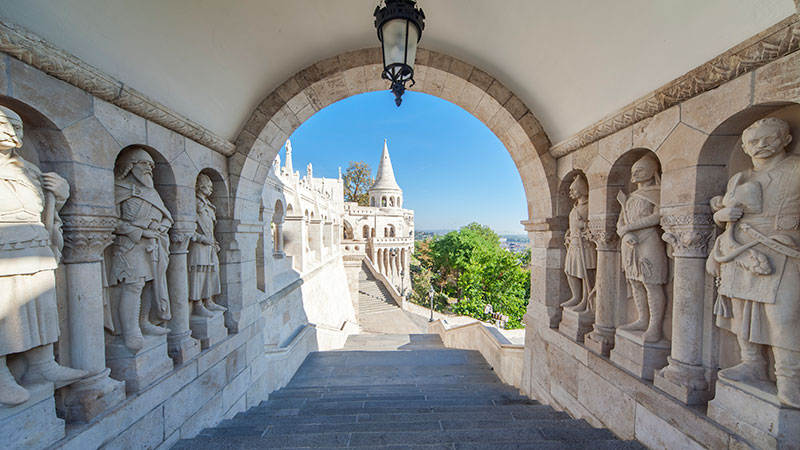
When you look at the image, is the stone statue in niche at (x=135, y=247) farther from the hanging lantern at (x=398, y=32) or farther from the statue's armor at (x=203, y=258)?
the hanging lantern at (x=398, y=32)

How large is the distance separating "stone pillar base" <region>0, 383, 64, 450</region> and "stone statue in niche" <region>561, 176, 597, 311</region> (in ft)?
15.7

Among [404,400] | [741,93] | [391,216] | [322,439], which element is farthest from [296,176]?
[391,216]

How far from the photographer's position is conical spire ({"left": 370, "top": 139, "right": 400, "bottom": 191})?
1380 inches

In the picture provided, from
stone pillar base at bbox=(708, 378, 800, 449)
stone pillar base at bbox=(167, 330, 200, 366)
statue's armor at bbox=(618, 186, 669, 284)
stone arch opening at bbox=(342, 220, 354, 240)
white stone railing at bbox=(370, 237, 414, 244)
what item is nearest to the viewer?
stone pillar base at bbox=(708, 378, 800, 449)

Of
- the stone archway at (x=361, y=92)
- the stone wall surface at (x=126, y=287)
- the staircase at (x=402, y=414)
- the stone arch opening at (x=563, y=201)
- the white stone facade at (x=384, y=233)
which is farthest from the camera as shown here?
the white stone facade at (x=384, y=233)

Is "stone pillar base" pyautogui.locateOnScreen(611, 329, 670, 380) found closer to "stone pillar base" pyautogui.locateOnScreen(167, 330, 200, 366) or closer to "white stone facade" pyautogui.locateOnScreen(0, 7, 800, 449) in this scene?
"white stone facade" pyautogui.locateOnScreen(0, 7, 800, 449)

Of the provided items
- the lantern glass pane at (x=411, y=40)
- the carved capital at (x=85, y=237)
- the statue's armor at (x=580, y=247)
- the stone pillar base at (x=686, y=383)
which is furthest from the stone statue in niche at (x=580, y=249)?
the carved capital at (x=85, y=237)

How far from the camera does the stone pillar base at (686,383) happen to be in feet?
7.49

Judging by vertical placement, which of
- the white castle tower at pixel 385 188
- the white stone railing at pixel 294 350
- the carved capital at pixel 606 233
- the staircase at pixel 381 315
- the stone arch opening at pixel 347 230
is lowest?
the staircase at pixel 381 315

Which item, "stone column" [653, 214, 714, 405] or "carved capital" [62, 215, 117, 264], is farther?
"stone column" [653, 214, 714, 405]

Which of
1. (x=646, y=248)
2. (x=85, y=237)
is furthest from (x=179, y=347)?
(x=646, y=248)

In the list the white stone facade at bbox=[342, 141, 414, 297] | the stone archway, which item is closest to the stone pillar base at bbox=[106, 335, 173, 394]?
the stone archway

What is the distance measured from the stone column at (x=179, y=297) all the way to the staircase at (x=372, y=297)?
54.2 feet

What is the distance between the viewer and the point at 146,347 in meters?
2.61
